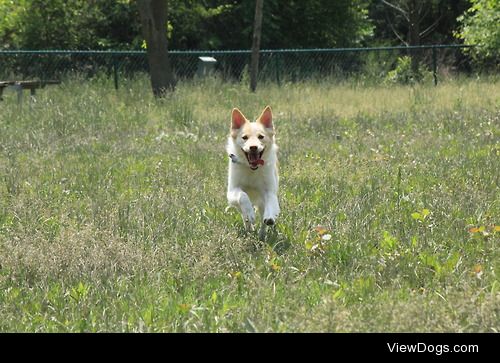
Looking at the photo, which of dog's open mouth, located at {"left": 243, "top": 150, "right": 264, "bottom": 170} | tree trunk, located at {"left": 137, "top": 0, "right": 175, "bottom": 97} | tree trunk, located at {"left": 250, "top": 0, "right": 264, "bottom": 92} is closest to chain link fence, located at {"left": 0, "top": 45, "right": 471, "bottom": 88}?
tree trunk, located at {"left": 250, "top": 0, "right": 264, "bottom": 92}

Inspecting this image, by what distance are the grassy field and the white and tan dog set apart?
222 mm

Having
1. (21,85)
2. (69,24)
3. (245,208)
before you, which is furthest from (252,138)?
(69,24)

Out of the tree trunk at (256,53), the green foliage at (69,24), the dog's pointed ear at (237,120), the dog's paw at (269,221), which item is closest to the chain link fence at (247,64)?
the tree trunk at (256,53)

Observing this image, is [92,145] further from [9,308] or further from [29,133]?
[9,308]

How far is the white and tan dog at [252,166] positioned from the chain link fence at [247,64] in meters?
13.7

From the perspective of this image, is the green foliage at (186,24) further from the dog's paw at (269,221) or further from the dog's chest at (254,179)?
the dog's paw at (269,221)

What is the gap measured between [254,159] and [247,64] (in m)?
16.7

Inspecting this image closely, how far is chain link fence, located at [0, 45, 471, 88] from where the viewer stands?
21.1 metres

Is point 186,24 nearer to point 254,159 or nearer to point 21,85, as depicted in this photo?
point 21,85

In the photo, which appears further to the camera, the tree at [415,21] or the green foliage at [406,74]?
the tree at [415,21]

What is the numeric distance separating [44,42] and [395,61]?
1228 centimetres

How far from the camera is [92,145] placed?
426 inches

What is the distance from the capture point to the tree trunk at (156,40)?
60.2 feet

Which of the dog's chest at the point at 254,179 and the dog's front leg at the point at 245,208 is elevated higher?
the dog's chest at the point at 254,179
